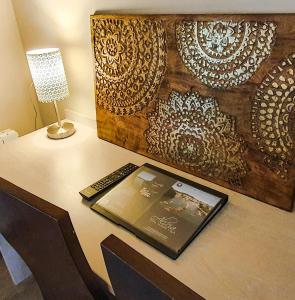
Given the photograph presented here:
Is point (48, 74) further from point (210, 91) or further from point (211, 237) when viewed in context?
point (211, 237)

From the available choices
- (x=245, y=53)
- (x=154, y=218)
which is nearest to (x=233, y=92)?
(x=245, y=53)

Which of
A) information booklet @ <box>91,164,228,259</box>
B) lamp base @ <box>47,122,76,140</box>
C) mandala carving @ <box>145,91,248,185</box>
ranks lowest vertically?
lamp base @ <box>47,122,76,140</box>

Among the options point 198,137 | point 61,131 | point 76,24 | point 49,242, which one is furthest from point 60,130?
point 49,242

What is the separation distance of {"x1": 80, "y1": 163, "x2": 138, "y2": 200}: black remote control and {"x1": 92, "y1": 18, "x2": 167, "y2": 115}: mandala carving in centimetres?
24

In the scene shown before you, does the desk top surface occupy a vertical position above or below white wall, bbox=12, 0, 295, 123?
below

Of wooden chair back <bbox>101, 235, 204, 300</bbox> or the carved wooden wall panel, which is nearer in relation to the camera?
wooden chair back <bbox>101, 235, 204, 300</bbox>

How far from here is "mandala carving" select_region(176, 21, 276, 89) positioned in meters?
0.76

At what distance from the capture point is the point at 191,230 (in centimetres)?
80

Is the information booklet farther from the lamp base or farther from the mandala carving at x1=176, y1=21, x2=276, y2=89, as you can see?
the lamp base

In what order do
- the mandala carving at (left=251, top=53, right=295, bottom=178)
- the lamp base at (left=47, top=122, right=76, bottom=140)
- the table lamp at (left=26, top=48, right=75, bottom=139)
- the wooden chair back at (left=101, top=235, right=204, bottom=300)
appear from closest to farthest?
the wooden chair back at (left=101, top=235, right=204, bottom=300)
the mandala carving at (left=251, top=53, right=295, bottom=178)
the table lamp at (left=26, top=48, right=75, bottom=139)
the lamp base at (left=47, top=122, right=76, bottom=140)

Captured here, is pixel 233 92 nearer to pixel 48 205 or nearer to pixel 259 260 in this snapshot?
pixel 259 260

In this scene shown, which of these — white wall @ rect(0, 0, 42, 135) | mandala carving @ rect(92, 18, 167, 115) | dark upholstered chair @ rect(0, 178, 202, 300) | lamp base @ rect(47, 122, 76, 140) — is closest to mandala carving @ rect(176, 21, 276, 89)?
mandala carving @ rect(92, 18, 167, 115)

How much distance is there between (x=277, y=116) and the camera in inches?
30.8

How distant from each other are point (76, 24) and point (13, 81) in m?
0.67
